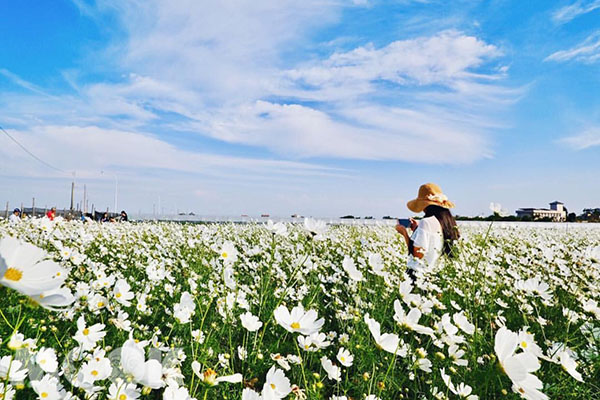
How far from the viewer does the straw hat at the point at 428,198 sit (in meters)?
3.79

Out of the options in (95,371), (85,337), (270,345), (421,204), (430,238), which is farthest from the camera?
(421,204)

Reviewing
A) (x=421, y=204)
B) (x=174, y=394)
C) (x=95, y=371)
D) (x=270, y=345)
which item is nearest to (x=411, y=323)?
(x=174, y=394)

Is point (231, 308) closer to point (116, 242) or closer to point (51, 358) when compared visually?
point (51, 358)

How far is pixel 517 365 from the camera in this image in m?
0.86

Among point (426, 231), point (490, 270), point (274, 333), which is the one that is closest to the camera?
point (274, 333)

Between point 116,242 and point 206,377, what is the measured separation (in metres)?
4.35

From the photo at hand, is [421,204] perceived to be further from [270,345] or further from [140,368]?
[140,368]

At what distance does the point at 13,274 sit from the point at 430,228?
3.47 m

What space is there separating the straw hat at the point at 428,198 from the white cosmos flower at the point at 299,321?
9.52ft

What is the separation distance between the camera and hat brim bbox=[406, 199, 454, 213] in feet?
12.2

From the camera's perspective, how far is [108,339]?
6.74ft

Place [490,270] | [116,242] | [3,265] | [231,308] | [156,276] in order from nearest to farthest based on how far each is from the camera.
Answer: [3,265], [231,308], [156,276], [490,270], [116,242]

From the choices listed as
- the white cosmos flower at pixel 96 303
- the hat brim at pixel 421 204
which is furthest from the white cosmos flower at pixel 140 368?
the hat brim at pixel 421 204

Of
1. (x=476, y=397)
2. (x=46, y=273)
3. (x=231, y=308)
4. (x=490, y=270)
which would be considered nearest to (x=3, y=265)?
(x=46, y=273)
